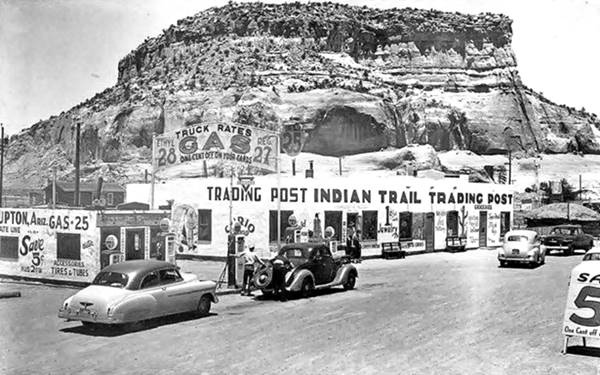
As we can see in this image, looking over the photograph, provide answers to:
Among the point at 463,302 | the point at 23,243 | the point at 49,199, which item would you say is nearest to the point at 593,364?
the point at 463,302

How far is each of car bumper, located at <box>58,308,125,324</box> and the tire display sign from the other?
7528 mm

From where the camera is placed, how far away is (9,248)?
21266 millimetres

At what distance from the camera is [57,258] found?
19.8 meters

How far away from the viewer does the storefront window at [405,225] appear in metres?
33.3

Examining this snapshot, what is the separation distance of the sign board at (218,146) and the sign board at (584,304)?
15.0 metres

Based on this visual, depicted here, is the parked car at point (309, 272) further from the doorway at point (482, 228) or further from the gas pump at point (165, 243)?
the doorway at point (482, 228)

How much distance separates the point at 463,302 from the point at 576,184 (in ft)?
256

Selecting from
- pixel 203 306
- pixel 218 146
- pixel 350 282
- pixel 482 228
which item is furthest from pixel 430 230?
pixel 203 306

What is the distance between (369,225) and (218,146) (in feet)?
32.7

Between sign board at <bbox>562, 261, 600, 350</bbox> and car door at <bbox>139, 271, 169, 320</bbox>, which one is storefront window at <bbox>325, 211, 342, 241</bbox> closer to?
car door at <bbox>139, 271, 169, 320</bbox>

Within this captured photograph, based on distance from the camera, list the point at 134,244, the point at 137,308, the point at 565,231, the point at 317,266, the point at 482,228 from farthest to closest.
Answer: the point at 482,228, the point at 565,231, the point at 134,244, the point at 317,266, the point at 137,308

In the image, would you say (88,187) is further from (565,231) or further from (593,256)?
(593,256)

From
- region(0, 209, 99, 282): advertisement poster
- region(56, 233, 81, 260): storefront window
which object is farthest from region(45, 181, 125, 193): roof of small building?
region(56, 233, 81, 260): storefront window

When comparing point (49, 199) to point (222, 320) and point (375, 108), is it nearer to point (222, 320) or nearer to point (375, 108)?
point (222, 320)
